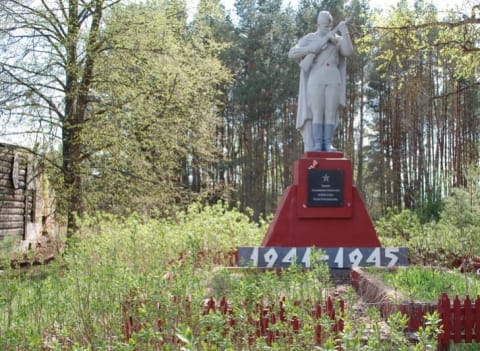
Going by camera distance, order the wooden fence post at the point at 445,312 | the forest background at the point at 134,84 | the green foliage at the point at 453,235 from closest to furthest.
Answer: the wooden fence post at the point at 445,312, the green foliage at the point at 453,235, the forest background at the point at 134,84

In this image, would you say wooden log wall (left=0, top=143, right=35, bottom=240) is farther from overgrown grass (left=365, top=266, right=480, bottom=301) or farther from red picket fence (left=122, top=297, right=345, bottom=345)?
red picket fence (left=122, top=297, right=345, bottom=345)

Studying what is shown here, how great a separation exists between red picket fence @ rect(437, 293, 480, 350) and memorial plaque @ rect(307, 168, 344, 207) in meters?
4.40

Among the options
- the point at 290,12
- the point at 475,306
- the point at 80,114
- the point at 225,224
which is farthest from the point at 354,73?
the point at 475,306

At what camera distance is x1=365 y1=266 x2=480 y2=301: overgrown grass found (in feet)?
18.5

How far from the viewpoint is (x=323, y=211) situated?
917 cm

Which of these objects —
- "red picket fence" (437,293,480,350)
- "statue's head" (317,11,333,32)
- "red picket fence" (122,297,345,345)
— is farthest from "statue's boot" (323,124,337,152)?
"red picket fence" (122,297,345,345)

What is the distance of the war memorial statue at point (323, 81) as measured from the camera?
9680 millimetres

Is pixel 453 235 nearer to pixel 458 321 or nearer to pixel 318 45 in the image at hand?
pixel 318 45

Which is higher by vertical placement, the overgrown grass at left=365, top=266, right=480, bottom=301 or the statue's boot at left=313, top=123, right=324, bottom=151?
the statue's boot at left=313, top=123, right=324, bottom=151

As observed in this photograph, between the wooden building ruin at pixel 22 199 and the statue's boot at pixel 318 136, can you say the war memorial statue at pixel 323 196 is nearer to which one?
the statue's boot at pixel 318 136

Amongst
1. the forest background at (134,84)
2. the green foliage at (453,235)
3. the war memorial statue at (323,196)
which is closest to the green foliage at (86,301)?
the war memorial statue at (323,196)

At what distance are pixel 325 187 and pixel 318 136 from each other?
0.93 meters

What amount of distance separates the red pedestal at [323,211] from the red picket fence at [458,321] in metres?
4.27

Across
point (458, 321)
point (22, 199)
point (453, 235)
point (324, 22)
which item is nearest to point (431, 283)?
point (458, 321)
